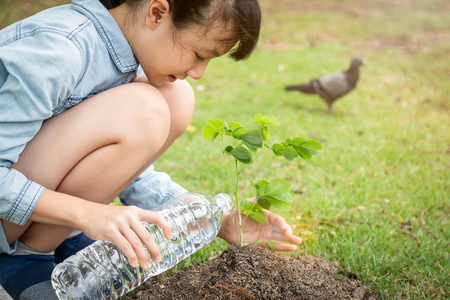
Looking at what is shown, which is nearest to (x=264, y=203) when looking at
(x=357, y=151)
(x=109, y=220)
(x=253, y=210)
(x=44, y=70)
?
(x=253, y=210)

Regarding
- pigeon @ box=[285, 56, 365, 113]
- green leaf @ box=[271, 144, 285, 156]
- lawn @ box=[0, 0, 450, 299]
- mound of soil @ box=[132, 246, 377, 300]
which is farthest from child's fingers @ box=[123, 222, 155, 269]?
pigeon @ box=[285, 56, 365, 113]

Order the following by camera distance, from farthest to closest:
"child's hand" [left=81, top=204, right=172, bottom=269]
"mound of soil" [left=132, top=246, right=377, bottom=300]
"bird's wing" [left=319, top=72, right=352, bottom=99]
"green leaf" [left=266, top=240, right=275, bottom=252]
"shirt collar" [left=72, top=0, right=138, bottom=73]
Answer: "bird's wing" [left=319, top=72, right=352, bottom=99] → "green leaf" [left=266, top=240, right=275, bottom=252] → "shirt collar" [left=72, top=0, right=138, bottom=73] → "mound of soil" [left=132, top=246, right=377, bottom=300] → "child's hand" [left=81, top=204, right=172, bottom=269]

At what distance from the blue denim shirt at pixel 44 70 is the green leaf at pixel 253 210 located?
62 centimetres

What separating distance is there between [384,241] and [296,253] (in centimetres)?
41

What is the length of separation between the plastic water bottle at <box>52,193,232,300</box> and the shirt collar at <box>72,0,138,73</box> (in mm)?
568

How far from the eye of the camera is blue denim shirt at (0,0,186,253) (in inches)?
48.7

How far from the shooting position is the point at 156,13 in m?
1.45

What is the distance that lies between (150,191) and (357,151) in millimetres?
1826

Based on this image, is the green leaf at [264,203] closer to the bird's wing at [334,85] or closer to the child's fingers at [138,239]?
the child's fingers at [138,239]

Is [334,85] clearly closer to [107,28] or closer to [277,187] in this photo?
[277,187]

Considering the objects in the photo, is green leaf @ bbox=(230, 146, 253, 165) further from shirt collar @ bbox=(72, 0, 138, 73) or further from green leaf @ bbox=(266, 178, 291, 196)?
shirt collar @ bbox=(72, 0, 138, 73)

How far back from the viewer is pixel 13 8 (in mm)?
6863

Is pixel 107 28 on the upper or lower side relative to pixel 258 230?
upper

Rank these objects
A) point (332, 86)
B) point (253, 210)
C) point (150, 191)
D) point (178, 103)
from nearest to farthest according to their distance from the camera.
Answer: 1. point (253, 210)
2. point (178, 103)
3. point (150, 191)
4. point (332, 86)
